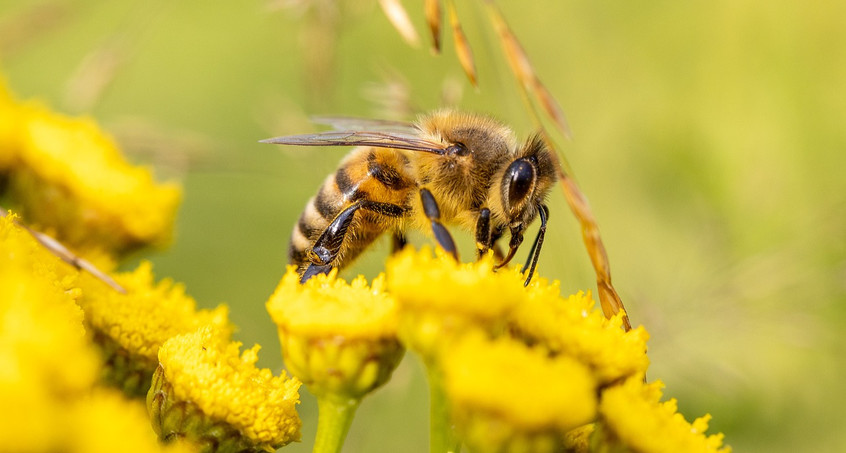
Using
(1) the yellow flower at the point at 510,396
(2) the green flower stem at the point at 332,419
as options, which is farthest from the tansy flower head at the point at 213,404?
(1) the yellow flower at the point at 510,396

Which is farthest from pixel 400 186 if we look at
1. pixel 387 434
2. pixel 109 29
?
pixel 109 29

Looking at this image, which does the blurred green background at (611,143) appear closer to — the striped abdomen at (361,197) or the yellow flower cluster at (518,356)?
the striped abdomen at (361,197)

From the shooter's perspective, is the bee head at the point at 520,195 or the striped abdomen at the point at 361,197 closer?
the bee head at the point at 520,195

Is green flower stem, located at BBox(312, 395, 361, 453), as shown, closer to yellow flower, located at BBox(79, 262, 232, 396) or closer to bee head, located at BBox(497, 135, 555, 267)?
yellow flower, located at BBox(79, 262, 232, 396)

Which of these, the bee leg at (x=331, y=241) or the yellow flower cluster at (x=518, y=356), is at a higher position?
the yellow flower cluster at (x=518, y=356)

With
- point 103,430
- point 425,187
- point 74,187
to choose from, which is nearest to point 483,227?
point 425,187

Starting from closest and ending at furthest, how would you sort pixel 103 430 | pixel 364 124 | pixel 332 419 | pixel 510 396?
pixel 103 430 < pixel 510 396 < pixel 332 419 < pixel 364 124

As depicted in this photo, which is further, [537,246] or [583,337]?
[537,246]

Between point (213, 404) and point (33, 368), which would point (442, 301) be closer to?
point (213, 404)
